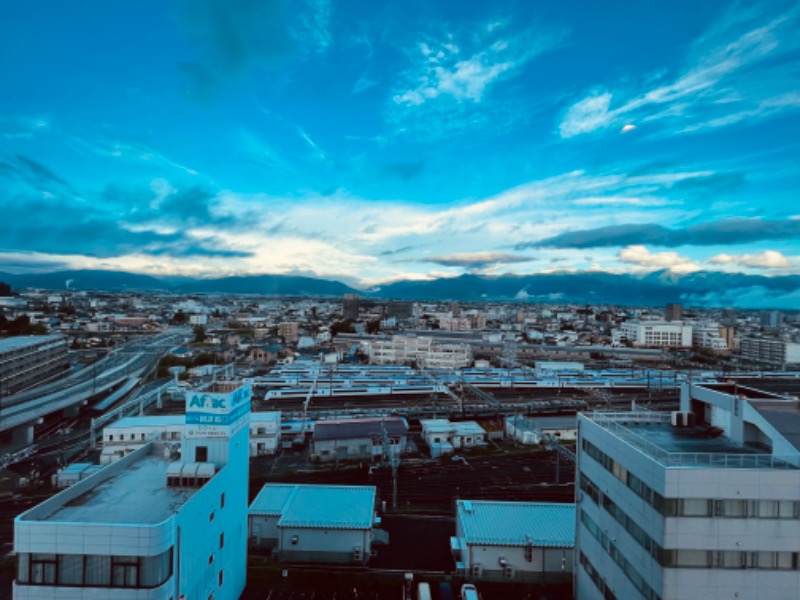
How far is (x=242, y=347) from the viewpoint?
3272cm

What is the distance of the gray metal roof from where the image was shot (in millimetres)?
12734

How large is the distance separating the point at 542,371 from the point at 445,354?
5837mm

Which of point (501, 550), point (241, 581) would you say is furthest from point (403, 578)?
point (241, 581)

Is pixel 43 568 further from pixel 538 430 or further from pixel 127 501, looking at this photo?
Result: pixel 538 430

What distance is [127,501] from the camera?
4.96 m

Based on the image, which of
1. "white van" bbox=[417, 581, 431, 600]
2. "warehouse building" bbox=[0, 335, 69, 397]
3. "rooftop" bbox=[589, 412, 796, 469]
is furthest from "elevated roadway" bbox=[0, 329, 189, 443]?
"rooftop" bbox=[589, 412, 796, 469]

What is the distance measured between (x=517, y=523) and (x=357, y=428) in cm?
628

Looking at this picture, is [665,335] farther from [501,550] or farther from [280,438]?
[501,550]

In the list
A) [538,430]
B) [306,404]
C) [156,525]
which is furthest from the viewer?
[306,404]

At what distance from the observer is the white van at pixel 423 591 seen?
6250 mm

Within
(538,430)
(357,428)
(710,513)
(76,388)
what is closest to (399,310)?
(76,388)

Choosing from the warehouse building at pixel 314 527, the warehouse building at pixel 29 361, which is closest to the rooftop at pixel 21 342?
the warehouse building at pixel 29 361

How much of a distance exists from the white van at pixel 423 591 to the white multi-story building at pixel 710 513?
2.20m

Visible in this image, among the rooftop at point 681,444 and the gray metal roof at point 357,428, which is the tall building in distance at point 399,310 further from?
→ the rooftop at point 681,444
